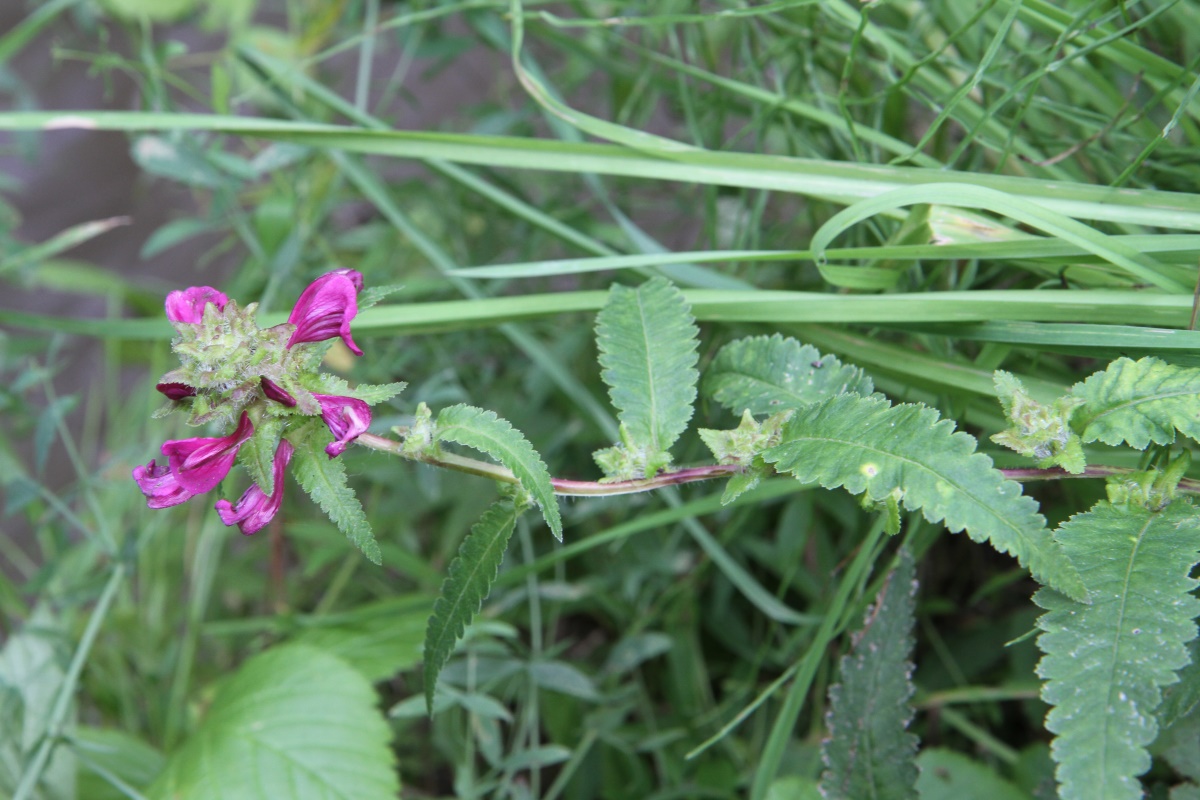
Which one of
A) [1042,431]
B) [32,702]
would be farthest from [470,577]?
[32,702]

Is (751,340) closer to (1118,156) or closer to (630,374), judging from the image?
(630,374)

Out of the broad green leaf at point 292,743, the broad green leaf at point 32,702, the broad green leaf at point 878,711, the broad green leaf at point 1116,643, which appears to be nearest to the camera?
the broad green leaf at point 1116,643

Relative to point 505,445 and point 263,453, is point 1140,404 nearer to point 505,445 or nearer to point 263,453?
point 505,445

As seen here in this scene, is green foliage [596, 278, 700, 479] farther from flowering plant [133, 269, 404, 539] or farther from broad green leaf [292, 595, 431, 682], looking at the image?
broad green leaf [292, 595, 431, 682]

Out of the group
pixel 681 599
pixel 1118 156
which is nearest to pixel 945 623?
pixel 681 599

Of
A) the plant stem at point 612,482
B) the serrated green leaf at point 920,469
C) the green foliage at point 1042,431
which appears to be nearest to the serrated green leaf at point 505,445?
the plant stem at point 612,482

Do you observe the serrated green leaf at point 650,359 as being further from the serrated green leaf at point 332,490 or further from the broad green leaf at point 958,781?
the broad green leaf at point 958,781
